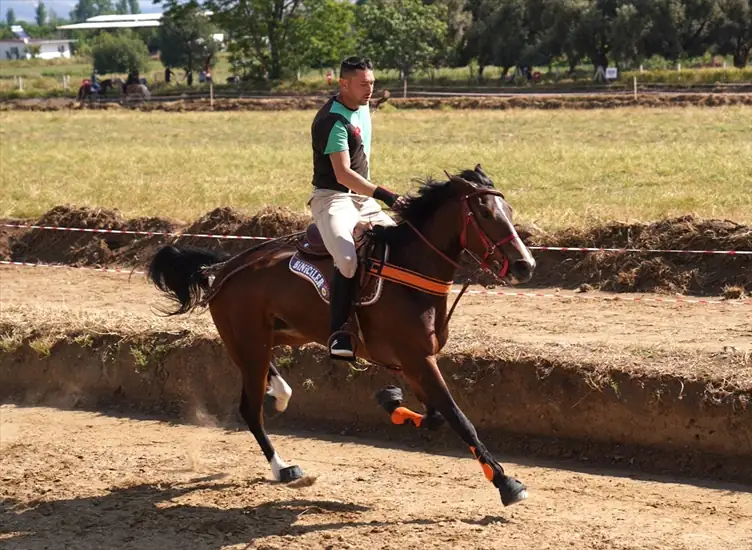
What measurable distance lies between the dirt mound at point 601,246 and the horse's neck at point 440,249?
566 cm

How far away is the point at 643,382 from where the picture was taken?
33.1 feet

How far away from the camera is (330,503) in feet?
29.7

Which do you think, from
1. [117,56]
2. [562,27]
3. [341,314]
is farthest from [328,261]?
[117,56]

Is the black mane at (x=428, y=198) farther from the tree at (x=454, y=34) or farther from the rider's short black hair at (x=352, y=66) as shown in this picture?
the tree at (x=454, y=34)

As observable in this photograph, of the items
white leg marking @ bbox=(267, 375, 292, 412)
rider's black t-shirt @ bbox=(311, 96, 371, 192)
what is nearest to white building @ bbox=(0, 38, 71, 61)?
white leg marking @ bbox=(267, 375, 292, 412)

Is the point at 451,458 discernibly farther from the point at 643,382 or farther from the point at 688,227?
the point at 688,227

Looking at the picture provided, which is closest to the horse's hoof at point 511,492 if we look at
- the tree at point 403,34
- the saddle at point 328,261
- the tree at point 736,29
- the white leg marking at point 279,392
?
the saddle at point 328,261

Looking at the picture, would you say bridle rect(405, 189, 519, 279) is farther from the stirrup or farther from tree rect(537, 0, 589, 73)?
tree rect(537, 0, 589, 73)

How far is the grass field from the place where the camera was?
811 inches

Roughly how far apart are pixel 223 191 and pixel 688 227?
450 inches

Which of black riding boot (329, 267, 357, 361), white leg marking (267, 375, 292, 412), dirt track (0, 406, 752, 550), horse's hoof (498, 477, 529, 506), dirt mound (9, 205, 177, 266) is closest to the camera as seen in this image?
horse's hoof (498, 477, 529, 506)

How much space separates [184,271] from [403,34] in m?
67.3

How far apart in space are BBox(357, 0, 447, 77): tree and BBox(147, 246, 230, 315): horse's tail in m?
65.7

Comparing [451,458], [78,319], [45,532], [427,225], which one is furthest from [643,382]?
[78,319]
